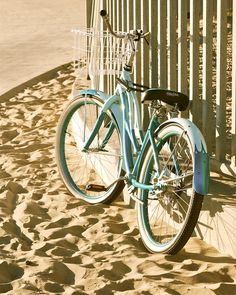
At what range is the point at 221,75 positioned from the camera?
608cm

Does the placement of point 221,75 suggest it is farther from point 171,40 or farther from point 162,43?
point 162,43

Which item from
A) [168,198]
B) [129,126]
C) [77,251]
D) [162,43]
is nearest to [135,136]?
[129,126]

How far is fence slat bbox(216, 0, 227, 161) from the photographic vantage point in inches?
236

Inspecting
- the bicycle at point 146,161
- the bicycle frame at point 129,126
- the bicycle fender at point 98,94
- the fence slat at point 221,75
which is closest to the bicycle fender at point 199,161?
the bicycle at point 146,161

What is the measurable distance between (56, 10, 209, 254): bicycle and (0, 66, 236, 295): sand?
0.14 meters

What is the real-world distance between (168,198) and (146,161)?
1.02ft

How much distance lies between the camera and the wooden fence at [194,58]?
6.07m

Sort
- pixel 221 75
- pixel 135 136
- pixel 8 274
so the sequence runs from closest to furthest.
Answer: pixel 8 274, pixel 221 75, pixel 135 136

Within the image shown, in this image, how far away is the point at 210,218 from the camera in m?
5.75

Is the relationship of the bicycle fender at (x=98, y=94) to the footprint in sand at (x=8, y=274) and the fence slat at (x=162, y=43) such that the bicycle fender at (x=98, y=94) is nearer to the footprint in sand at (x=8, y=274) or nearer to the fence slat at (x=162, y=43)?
the fence slat at (x=162, y=43)

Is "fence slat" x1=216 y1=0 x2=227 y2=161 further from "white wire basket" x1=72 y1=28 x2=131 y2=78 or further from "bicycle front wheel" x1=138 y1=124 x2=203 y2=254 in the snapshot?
"white wire basket" x1=72 y1=28 x2=131 y2=78

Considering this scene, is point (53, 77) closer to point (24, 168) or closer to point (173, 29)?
point (24, 168)

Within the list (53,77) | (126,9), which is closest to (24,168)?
(126,9)

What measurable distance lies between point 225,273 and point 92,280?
2.33 ft
